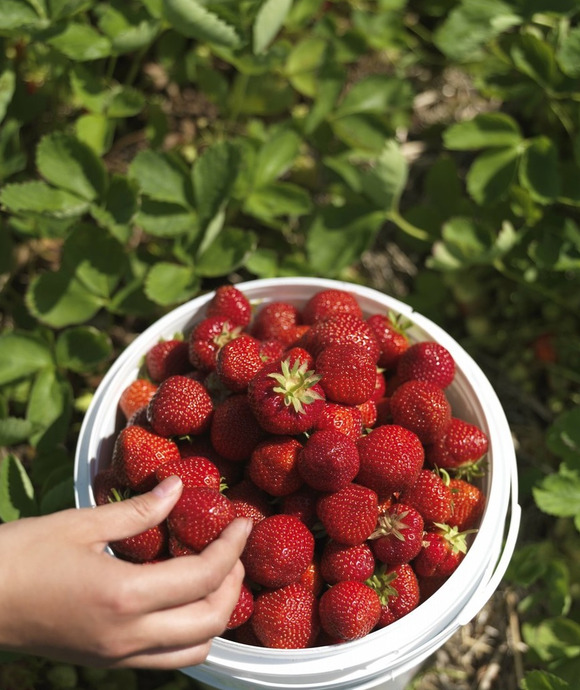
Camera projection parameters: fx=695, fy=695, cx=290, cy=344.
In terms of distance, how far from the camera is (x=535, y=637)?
6.13 feet

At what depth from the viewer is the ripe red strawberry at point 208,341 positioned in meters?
1.43

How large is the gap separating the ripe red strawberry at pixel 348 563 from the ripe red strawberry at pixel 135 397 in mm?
497

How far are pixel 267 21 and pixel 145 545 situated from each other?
1.26 m

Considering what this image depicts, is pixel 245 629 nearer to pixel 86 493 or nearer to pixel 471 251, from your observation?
pixel 86 493

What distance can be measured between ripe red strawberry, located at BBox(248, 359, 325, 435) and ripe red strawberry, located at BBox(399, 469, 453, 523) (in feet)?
0.80

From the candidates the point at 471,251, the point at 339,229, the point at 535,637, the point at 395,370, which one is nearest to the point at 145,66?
the point at 339,229

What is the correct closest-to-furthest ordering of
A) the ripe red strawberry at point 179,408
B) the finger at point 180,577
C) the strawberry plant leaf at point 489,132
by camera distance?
the finger at point 180,577 → the ripe red strawberry at point 179,408 → the strawberry plant leaf at point 489,132

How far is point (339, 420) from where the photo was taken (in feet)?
4.22

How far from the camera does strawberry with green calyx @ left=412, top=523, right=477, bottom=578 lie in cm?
127

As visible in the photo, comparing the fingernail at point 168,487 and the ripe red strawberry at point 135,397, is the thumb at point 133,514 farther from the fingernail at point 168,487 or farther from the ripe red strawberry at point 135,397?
the ripe red strawberry at point 135,397


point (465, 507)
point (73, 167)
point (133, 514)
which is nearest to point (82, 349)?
point (73, 167)

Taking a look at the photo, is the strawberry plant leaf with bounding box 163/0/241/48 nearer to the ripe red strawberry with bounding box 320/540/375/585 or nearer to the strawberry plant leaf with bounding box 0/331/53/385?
the strawberry plant leaf with bounding box 0/331/53/385

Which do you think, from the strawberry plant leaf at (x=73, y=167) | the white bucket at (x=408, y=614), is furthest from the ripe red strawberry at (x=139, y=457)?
the strawberry plant leaf at (x=73, y=167)

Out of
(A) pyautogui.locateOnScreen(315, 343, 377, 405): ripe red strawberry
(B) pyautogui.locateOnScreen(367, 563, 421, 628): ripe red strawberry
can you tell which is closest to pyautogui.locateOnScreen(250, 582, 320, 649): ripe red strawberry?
(B) pyautogui.locateOnScreen(367, 563, 421, 628): ripe red strawberry
